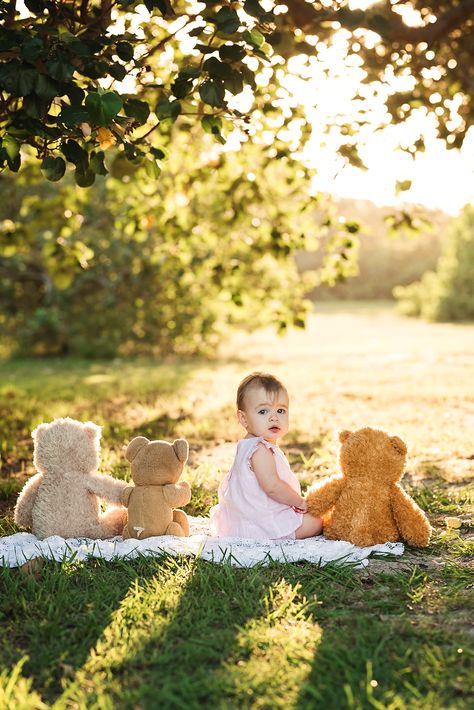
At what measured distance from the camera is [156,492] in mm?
3389

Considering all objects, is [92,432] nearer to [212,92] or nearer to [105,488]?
[105,488]

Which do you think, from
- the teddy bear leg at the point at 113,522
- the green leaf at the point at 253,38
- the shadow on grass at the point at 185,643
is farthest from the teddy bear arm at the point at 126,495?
the green leaf at the point at 253,38

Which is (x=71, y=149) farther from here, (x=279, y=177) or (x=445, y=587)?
(x=279, y=177)

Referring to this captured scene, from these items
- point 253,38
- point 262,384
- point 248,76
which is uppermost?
point 253,38

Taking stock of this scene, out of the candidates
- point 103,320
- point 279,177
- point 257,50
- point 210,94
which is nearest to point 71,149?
point 210,94

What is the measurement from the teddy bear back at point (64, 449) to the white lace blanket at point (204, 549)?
12.3 inches

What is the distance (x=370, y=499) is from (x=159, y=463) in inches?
37.8

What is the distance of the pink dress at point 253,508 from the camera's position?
3443 millimetres

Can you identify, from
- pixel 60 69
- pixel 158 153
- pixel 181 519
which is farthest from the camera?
pixel 158 153

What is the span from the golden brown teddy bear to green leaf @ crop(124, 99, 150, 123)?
172 centimetres

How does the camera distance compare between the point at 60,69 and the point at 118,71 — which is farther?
the point at 118,71

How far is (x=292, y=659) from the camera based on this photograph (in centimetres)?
225

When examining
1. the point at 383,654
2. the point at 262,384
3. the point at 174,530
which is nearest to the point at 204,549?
the point at 174,530

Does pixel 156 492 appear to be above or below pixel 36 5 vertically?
below
